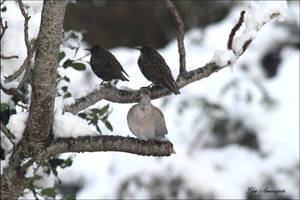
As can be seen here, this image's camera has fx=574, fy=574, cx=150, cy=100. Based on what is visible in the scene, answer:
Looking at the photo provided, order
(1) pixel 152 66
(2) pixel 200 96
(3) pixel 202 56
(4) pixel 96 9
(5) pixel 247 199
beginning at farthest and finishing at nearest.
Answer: (4) pixel 96 9
(3) pixel 202 56
(2) pixel 200 96
(5) pixel 247 199
(1) pixel 152 66

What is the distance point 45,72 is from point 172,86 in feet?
3.45

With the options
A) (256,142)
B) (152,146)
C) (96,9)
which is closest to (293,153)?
(256,142)

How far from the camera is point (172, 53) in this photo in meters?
7.44

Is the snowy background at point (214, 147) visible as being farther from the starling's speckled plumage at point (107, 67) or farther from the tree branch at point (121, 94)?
the tree branch at point (121, 94)

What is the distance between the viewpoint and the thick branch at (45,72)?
7.61 feet

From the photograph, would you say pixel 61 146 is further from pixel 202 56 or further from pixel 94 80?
pixel 202 56

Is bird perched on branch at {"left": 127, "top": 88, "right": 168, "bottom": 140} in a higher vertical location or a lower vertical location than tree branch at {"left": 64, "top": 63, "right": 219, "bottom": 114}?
lower

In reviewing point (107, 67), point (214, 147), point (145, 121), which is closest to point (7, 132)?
point (145, 121)

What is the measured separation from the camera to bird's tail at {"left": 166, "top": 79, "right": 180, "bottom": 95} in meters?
3.16

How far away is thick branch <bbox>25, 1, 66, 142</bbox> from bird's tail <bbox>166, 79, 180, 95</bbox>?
2.87 feet

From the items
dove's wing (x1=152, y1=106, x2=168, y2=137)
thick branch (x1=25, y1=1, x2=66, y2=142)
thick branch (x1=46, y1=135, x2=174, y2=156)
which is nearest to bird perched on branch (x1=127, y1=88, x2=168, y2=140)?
dove's wing (x1=152, y1=106, x2=168, y2=137)

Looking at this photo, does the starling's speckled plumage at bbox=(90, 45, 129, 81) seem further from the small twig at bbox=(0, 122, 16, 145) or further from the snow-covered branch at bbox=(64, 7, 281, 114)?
the small twig at bbox=(0, 122, 16, 145)

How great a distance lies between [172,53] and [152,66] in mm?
3340

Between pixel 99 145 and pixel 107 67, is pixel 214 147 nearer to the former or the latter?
pixel 107 67
